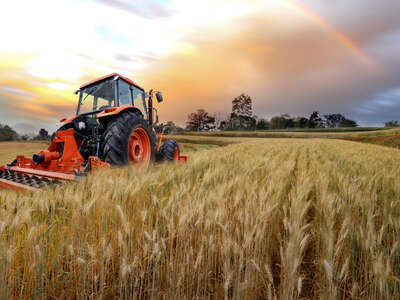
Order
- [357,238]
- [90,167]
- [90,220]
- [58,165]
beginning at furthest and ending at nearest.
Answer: [58,165] → [90,167] → [90,220] → [357,238]

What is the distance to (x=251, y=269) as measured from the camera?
3.09 ft

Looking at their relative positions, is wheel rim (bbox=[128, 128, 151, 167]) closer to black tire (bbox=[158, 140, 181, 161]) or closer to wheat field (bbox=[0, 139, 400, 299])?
black tire (bbox=[158, 140, 181, 161])

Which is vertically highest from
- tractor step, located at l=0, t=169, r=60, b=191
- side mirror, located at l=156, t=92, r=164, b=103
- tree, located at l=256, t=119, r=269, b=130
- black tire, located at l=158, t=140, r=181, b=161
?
tree, located at l=256, t=119, r=269, b=130

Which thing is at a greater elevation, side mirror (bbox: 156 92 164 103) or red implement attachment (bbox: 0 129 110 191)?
side mirror (bbox: 156 92 164 103)

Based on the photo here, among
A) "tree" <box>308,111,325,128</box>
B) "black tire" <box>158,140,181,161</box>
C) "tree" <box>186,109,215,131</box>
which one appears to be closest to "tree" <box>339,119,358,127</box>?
"tree" <box>308,111,325,128</box>

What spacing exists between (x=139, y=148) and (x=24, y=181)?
1928 millimetres

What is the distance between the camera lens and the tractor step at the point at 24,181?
9.38ft

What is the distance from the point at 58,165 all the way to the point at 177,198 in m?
3.01

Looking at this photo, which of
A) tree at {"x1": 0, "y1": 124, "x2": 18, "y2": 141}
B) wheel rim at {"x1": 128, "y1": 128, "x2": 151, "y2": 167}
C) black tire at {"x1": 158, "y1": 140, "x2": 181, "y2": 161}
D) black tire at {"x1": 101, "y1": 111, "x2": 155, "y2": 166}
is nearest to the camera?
black tire at {"x1": 101, "y1": 111, "x2": 155, "y2": 166}

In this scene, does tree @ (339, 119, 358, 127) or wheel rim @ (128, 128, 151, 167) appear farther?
tree @ (339, 119, 358, 127)

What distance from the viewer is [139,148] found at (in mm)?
4250

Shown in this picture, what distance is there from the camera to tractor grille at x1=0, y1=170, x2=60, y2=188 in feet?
9.58

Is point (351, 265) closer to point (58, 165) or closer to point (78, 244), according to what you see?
point (78, 244)

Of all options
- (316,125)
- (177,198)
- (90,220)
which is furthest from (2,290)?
(316,125)
